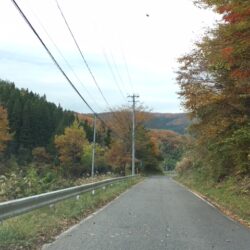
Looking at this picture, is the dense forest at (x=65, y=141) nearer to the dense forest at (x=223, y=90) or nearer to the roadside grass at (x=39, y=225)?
the dense forest at (x=223, y=90)

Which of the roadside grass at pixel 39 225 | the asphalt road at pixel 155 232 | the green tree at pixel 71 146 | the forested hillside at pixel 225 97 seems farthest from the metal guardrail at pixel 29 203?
the green tree at pixel 71 146

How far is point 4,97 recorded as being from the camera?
13038 centimetres

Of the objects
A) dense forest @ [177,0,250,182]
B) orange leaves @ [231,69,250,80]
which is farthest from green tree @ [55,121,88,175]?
orange leaves @ [231,69,250,80]

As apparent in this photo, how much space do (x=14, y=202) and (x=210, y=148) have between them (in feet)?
72.7

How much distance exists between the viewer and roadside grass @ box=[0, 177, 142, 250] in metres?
9.82

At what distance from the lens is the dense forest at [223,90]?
15742mm

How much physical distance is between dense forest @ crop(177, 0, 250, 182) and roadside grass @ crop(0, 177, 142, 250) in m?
6.97

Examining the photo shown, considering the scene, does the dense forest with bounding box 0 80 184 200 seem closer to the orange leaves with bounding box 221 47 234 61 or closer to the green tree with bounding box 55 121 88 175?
the green tree with bounding box 55 121 88 175

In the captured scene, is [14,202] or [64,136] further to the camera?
[64,136]

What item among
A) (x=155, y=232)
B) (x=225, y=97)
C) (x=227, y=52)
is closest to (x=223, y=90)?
(x=225, y=97)

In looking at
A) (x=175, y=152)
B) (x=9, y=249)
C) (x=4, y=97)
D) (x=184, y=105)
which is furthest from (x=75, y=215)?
(x=175, y=152)

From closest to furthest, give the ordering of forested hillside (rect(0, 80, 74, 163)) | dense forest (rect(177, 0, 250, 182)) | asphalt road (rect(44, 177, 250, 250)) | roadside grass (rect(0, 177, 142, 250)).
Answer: roadside grass (rect(0, 177, 142, 250))
asphalt road (rect(44, 177, 250, 250))
dense forest (rect(177, 0, 250, 182))
forested hillside (rect(0, 80, 74, 163))

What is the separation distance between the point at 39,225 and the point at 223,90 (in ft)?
52.5

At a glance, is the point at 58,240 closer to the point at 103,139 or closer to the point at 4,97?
the point at 103,139
